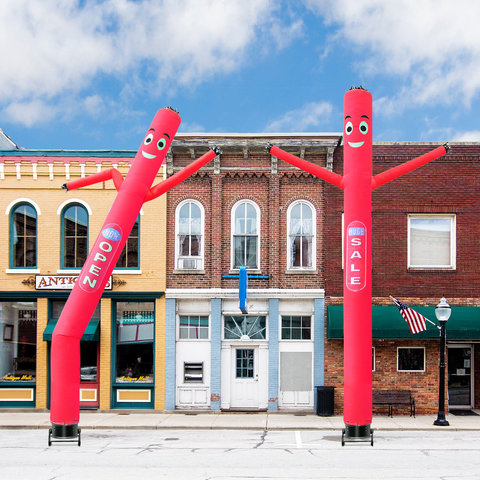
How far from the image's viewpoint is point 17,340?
19.2m

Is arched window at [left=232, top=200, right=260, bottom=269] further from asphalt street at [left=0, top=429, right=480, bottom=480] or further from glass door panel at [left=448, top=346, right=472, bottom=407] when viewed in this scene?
glass door panel at [left=448, top=346, right=472, bottom=407]

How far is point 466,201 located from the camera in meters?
18.8

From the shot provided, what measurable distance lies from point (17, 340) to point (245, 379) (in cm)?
729

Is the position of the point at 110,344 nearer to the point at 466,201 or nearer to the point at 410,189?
the point at 410,189

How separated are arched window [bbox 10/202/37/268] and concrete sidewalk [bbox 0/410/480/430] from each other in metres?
4.64

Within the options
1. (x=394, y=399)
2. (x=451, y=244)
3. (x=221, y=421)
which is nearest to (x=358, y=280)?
(x=221, y=421)

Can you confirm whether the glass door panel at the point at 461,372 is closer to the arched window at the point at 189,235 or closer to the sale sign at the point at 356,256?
the arched window at the point at 189,235

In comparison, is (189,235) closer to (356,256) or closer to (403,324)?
(403,324)

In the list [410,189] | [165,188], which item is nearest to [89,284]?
[165,188]

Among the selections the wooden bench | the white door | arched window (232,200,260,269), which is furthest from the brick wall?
the wooden bench

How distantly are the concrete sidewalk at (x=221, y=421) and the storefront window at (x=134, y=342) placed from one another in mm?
1199

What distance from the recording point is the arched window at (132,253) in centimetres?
1900

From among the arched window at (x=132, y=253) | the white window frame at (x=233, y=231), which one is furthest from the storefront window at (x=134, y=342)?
the white window frame at (x=233, y=231)

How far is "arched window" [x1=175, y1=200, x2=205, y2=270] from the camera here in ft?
62.4
